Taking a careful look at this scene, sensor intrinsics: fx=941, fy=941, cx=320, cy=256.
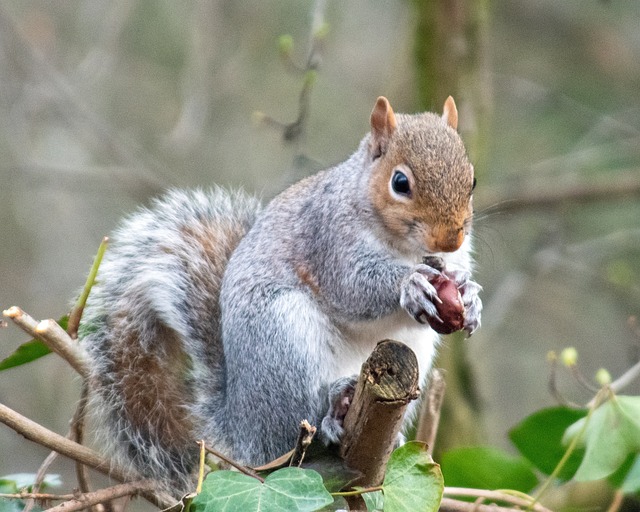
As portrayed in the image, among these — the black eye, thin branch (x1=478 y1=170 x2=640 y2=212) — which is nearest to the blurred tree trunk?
thin branch (x1=478 y1=170 x2=640 y2=212)

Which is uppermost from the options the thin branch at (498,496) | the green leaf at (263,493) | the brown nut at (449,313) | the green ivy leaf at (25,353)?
the brown nut at (449,313)

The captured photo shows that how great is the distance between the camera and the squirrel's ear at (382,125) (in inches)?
71.6

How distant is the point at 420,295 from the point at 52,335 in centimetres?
60

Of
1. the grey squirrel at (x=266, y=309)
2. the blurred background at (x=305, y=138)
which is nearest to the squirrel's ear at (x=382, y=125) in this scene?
the grey squirrel at (x=266, y=309)

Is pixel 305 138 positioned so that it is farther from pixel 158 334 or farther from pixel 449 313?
pixel 449 313

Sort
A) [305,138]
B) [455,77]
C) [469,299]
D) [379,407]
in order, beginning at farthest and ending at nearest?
[305,138] < [455,77] < [469,299] < [379,407]

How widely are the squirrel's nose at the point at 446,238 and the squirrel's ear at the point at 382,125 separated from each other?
27 centimetres

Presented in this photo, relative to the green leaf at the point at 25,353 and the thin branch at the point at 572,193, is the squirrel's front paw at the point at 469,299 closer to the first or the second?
the green leaf at the point at 25,353

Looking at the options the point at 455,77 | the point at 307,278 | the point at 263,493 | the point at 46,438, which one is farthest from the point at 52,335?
the point at 455,77

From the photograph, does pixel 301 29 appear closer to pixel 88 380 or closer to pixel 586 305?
pixel 586 305

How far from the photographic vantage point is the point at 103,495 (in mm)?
1458

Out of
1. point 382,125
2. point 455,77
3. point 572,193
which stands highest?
point 455,77

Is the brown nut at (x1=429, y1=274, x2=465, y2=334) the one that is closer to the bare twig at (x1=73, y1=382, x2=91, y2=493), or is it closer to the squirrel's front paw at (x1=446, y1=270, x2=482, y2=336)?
the squirrel's front paw at (x1=446, y1=270, x2=482, y2=336)

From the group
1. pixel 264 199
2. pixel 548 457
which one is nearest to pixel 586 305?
pixel 264 199
